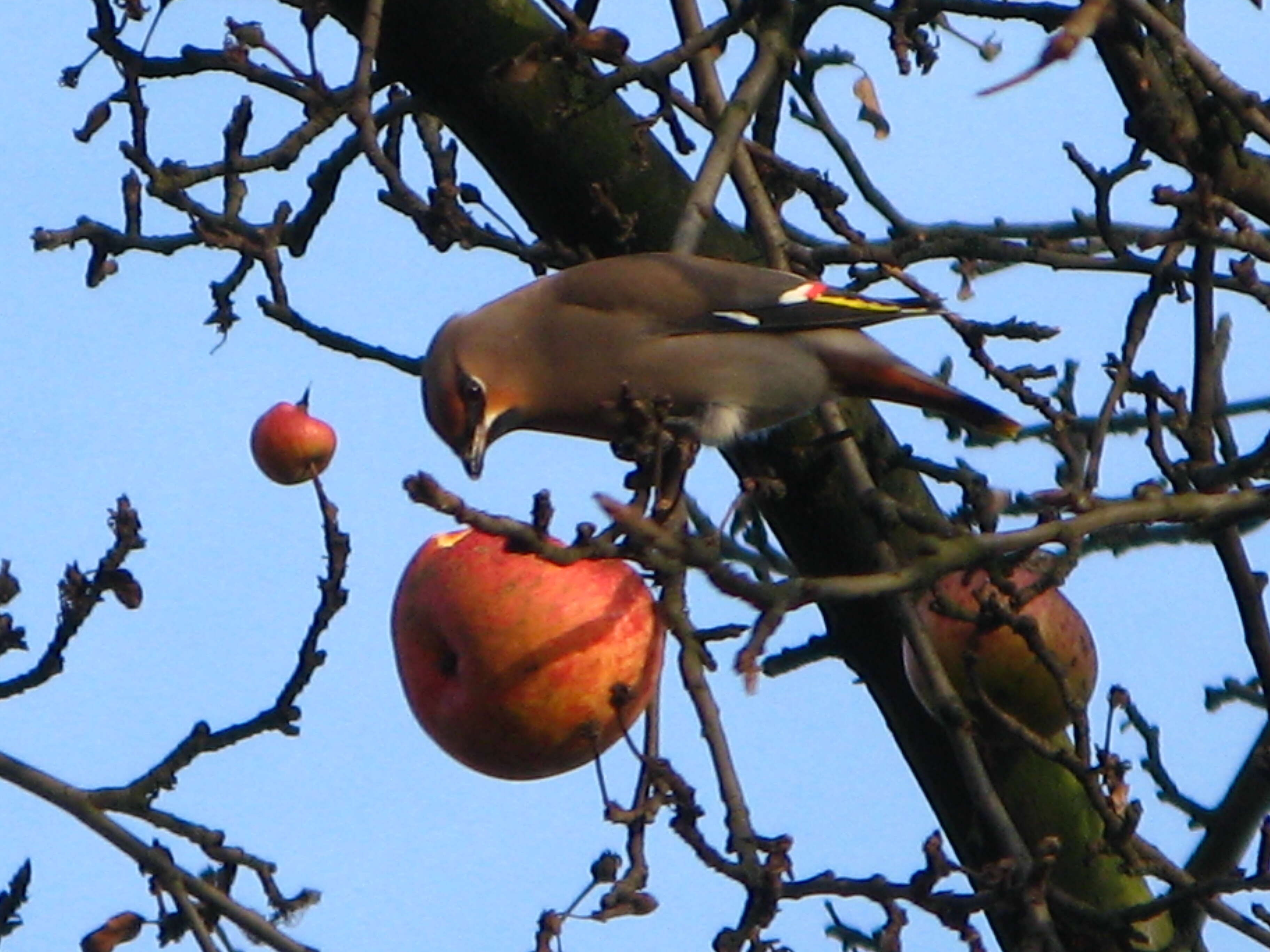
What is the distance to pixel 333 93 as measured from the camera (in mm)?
3812

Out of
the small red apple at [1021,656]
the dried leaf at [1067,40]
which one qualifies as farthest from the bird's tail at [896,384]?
the dried leaf at [1067,40]

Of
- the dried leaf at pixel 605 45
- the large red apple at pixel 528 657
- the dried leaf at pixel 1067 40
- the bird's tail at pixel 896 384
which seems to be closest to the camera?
the dried leaf at pixel 1067 40

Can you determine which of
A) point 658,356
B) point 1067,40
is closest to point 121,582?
point 658,356

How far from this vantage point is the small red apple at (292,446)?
4266 millimetres

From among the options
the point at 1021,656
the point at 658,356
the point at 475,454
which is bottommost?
the point at 1021,656

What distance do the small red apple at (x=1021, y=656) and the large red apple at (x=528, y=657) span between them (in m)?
0.69

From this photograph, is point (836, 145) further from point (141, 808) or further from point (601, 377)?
point (141, 808)

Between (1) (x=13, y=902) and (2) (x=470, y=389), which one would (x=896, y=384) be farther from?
(1) (x=13, y=902)

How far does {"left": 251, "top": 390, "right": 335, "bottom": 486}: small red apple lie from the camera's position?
14.0 feet

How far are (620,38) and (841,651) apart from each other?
4.21ft

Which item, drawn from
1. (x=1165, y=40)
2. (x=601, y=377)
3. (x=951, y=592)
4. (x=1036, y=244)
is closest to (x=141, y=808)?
(x=601, y=377)

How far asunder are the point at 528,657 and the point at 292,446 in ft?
3.77

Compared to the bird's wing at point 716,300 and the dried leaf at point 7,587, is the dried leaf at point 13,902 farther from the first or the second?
the bird's wing at point 716,300

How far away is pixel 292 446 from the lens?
14.0 ft
